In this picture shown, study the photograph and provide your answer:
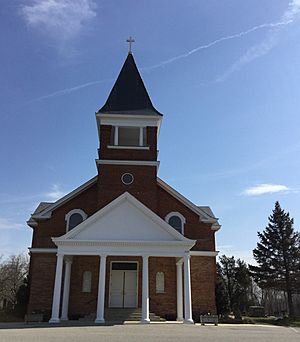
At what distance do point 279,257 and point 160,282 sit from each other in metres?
20.8

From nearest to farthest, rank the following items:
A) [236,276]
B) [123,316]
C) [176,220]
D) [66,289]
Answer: [123,316] → [66,289] → [176,220] → [236,276]

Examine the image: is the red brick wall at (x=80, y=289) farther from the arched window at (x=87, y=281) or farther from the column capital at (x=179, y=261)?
the column capital at (x=179, y=261)

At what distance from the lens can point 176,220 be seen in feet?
88.4

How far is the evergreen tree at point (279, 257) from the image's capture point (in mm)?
39594

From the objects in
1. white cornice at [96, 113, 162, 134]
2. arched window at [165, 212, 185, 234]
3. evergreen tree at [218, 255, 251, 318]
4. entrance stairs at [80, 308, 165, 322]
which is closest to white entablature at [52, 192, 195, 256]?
Answer: entrance stairs at [80, 308, 165, 322]

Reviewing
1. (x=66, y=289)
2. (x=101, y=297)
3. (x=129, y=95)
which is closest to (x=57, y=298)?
(x=101, y=297)

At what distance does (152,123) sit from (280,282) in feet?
78.1

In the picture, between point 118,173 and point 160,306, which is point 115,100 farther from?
point 160,306

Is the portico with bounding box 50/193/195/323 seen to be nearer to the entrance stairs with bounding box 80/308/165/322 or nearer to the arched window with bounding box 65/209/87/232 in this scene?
the entrance stairs with bounding box 80/308/165/322

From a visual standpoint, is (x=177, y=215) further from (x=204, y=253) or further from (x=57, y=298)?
(x=57, y=298)

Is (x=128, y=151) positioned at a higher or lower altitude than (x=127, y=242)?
higher

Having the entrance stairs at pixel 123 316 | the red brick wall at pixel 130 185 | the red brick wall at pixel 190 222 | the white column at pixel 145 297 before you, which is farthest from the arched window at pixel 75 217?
the white column at pixel 145 297

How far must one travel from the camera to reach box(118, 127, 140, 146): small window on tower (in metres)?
29.0

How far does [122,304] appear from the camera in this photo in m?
24.0
